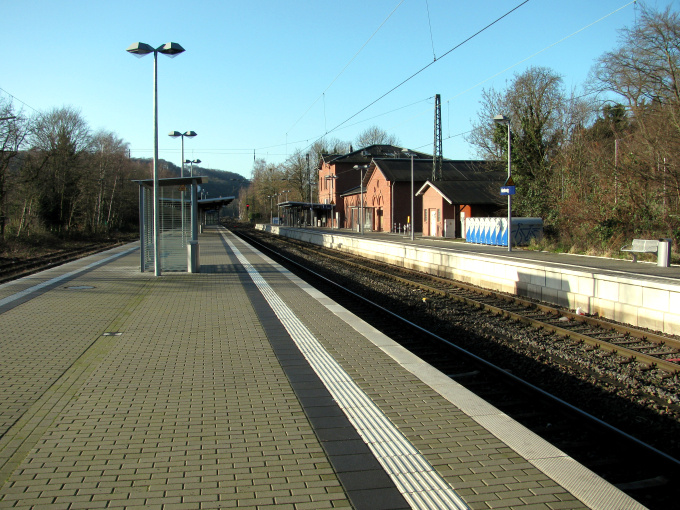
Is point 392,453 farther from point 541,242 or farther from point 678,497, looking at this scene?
point 541,242

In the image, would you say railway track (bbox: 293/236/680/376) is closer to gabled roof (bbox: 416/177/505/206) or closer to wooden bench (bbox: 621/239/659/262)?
wooden bench (bbox: 621/239/659/262)

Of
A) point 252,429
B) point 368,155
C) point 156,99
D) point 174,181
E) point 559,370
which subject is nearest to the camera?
point 252,429

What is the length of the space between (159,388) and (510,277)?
39.5ft

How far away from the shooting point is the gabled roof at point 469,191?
3652 cm

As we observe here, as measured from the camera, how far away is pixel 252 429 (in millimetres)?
4500

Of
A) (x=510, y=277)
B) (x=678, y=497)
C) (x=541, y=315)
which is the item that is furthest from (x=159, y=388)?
(x=510, y=277)

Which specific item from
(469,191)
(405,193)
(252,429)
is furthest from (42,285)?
(405,193)

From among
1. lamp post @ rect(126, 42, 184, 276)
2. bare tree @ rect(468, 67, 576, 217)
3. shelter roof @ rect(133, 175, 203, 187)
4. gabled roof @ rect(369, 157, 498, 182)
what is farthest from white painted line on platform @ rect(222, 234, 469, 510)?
gabled roof @ rect(369, 157, 498, 182)

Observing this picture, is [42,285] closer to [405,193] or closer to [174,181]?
[174,181]

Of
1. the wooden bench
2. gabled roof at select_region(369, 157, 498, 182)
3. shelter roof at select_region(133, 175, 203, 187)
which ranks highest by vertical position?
gabled roof at select_region(369, 157, 498, 182)

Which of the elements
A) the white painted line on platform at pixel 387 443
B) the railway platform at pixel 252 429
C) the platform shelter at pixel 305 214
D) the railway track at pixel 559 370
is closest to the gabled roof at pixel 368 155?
the platform shelter at pixel 305 214

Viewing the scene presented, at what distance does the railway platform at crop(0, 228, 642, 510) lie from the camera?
343 centimetres

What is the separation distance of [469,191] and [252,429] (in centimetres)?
3607

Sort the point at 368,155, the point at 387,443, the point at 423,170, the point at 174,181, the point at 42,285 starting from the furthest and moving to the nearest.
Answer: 1. the point at 368,155
2. the point at 423,170
3. the point at 174,181
4. the point at 42,285
5. the point at 387,443
